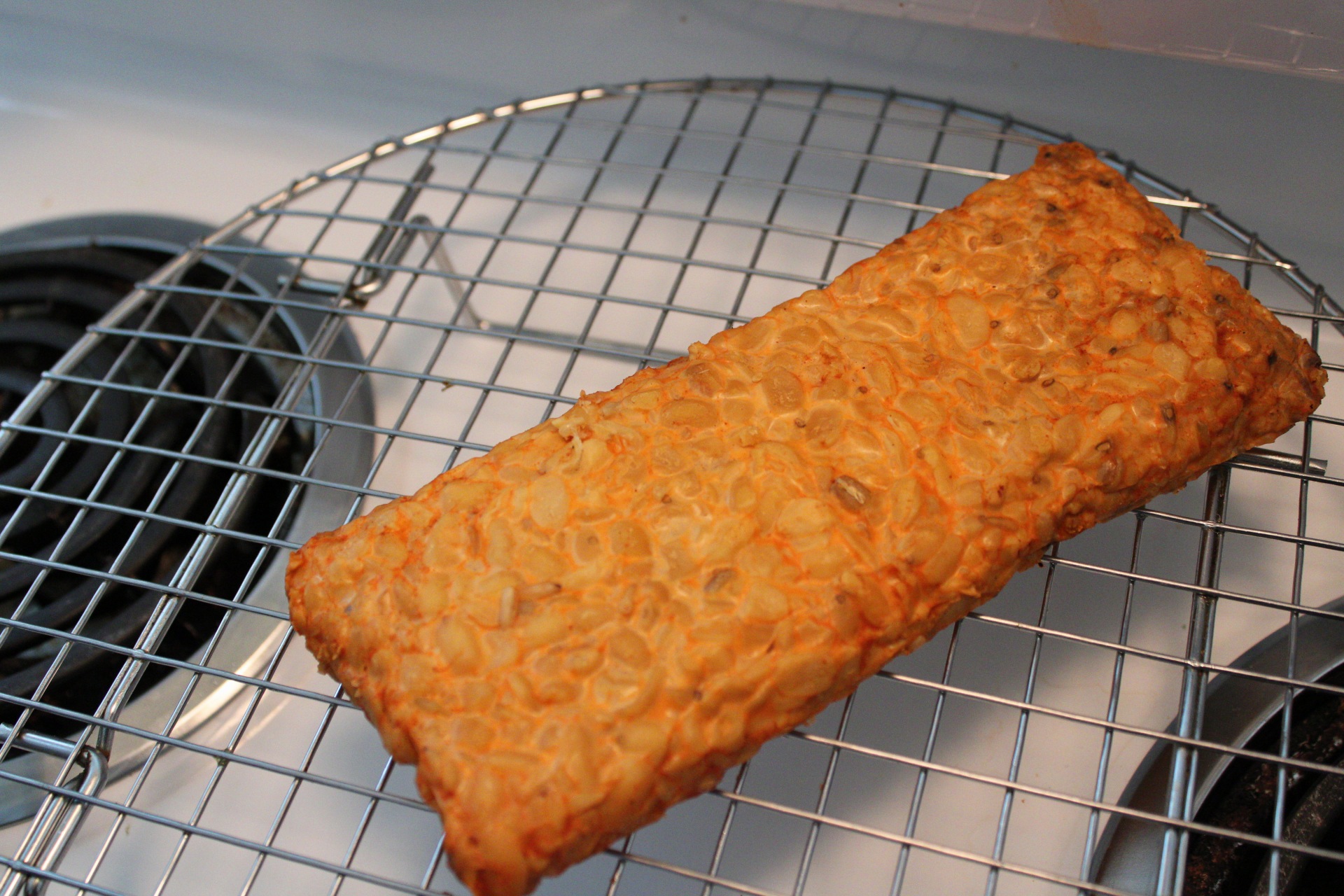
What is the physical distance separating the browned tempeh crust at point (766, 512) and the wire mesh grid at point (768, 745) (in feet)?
0.34

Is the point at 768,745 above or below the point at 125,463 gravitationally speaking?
below

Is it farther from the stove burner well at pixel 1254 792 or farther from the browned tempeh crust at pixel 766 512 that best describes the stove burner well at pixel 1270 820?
the browned tempeh crust at pixel 766 512

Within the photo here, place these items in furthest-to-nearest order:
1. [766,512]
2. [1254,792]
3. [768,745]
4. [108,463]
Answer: [108,463] < [768,745] < [1254,792] < [766,512]

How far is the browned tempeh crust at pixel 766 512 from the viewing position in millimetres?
773

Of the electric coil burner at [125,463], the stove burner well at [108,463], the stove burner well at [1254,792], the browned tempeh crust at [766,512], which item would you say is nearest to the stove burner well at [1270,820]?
the stove burner well at [1254,792]

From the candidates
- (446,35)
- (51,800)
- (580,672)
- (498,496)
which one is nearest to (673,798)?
(580,672)

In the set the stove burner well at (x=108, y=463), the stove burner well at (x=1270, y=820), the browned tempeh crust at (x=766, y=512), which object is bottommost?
the stove burner well at (x=1270, y=820)

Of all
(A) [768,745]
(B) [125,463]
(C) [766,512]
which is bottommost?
(A) [768,745]

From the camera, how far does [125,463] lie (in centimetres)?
128

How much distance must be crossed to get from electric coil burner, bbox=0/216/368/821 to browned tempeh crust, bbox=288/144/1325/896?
0.97 ft

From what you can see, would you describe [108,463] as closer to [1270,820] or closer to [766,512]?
[766,512]

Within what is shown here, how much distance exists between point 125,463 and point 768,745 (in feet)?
3.05

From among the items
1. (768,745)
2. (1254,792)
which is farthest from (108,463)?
(1254,792)

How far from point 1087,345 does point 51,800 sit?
1.09 m
